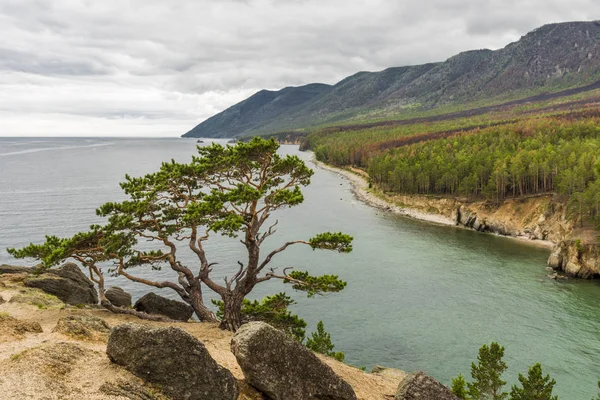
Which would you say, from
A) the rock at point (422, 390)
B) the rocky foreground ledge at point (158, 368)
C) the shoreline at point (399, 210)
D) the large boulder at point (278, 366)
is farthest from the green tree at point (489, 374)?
the shoreline at point (399, 210)

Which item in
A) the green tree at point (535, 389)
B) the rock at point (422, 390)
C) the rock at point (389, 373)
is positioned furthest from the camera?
the rock at point (389, 373)

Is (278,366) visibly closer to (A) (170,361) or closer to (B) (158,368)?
(A) (170,361)

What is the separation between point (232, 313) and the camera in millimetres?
30672

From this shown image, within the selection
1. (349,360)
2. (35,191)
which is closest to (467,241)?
(349,360)

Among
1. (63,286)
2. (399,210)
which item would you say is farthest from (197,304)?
(399,210)

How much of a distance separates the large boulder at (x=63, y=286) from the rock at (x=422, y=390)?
32.0m

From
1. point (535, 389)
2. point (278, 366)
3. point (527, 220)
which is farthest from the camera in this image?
point (527, 220)

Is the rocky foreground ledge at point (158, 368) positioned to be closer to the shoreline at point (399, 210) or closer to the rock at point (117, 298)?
the rock at point (117, 298)

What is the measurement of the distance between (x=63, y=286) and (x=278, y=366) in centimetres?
3115

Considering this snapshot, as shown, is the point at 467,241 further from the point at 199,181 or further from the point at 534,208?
the point at 199,181

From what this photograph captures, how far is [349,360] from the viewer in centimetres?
4241

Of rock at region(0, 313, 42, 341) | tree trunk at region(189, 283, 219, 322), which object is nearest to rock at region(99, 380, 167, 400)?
rock at region(0, 313, 42, 341)

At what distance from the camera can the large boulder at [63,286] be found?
128 ft

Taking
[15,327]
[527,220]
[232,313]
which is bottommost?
[527,220]
